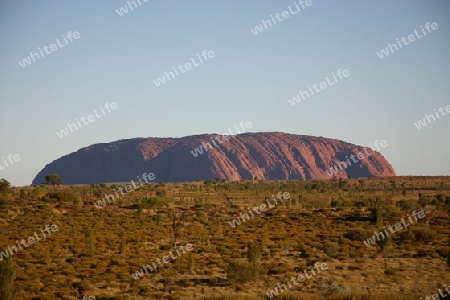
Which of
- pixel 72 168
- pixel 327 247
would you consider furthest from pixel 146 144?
pixel 327 247

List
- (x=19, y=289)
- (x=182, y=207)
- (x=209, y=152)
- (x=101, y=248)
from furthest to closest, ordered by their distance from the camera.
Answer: (x=209, y=152) → (x=182, y=207) → (x=101, y=248) → (x=19, y=289)

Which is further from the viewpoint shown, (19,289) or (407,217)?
(407,217)

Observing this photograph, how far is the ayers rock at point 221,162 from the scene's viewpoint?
17450cm

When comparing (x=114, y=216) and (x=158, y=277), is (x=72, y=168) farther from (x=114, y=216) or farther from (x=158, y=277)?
(x=158, y=277)

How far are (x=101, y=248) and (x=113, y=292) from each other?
9888mm

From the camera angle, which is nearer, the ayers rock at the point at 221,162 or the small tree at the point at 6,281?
the small tree at the point at 6,281

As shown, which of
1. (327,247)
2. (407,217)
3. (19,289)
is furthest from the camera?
(407,217)

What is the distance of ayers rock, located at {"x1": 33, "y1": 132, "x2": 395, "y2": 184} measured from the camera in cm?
17450

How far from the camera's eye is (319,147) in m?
198

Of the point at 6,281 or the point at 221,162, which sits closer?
the point at 6,281

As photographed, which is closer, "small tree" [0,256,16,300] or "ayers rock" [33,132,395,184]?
"small tree" [0,256,16,300]

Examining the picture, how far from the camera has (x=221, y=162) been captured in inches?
6718

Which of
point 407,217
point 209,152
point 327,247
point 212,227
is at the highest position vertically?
point 209,152

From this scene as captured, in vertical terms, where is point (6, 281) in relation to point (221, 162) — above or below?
below
